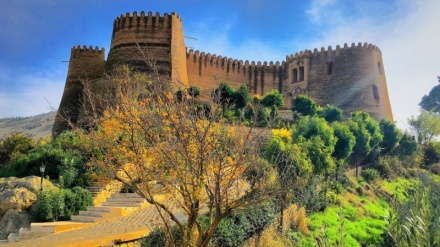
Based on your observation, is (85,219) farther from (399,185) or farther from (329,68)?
(329,68)

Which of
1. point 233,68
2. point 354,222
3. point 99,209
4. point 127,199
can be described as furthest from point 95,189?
point 233,68

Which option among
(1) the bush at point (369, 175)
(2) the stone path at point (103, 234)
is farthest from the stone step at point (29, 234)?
(1) the bush at point (369, 175)

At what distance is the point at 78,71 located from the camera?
3041 centimetres

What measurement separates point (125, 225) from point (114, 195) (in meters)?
3.96

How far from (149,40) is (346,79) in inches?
661

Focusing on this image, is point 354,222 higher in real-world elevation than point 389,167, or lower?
lower

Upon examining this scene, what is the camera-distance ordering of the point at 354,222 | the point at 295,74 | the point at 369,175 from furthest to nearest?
1. the point at 295,74
2. the point at 369,175
3. the point at 354,222

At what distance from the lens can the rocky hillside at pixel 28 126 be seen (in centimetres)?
5369

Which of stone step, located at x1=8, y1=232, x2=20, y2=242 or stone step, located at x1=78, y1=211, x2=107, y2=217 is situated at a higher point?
stone step, located at x1=78, y1=211, x2=107, y2=217

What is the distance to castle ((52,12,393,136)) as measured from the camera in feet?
93.4

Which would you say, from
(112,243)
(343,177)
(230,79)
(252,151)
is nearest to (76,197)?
(112,243)

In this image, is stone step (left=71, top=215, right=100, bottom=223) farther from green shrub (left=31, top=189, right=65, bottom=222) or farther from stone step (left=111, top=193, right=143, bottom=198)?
stone step (left=111, top=193, right=143, bottom=198)

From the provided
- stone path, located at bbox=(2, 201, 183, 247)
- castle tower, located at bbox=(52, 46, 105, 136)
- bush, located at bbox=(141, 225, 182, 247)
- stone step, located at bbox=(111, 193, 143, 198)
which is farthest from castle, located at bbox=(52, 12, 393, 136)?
bush, located at bbox=(141, 225, 182, 247)

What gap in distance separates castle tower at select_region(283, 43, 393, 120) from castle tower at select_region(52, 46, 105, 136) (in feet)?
54.4
